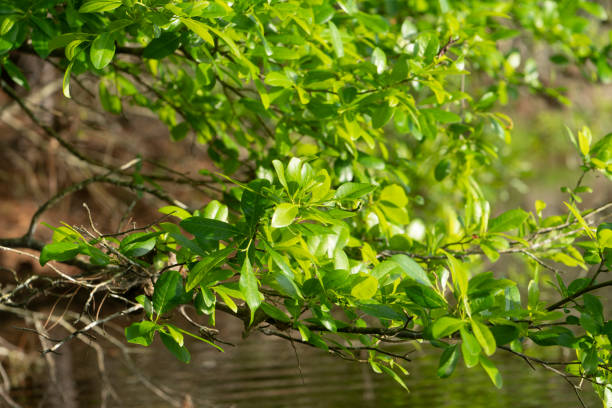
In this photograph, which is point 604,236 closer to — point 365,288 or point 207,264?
point 365,288

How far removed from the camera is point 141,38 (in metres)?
1.36

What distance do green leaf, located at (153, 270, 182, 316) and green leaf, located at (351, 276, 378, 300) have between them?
0.29 m

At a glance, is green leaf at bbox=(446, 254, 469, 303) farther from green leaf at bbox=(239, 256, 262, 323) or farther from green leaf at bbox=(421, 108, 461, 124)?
green leaf at bbox=(421, 108, 461, 124)

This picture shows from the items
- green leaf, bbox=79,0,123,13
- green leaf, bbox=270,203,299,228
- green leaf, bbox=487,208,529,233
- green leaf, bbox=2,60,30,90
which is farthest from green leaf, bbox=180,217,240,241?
green leaf, bbox=2,60,30,90

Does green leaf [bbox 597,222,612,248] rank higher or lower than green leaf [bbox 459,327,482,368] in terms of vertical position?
higher

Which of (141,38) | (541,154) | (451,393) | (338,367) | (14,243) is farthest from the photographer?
(541,154)

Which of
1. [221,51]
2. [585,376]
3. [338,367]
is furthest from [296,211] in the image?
[338,367]

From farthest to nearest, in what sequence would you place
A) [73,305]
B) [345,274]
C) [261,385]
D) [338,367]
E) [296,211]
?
[73,305], [338,367], [261,385], [345,274], [296,211]

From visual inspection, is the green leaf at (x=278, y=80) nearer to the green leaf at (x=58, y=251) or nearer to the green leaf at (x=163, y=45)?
the green leaf at (x=163, y=45)

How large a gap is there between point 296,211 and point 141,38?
2.36 ft

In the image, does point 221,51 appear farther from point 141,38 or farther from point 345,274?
point 345,274

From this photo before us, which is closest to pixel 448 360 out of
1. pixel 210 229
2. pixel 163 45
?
pixel 210 229

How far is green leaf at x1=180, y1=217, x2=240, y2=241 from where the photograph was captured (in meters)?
0.91

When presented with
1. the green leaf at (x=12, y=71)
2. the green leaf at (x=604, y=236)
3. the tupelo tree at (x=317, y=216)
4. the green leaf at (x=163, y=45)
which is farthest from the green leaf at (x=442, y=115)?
the green leaf at (x=12, y=71)
